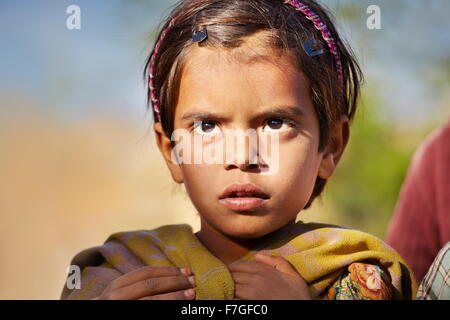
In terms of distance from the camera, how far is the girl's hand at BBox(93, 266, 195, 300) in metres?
1.50

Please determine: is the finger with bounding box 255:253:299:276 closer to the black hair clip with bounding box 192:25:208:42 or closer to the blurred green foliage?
the black hair clip with bounding box 192:25:208:42

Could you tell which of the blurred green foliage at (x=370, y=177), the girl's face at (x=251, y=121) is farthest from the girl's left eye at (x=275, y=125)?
the blurred green foliage at (x=370, y=177)

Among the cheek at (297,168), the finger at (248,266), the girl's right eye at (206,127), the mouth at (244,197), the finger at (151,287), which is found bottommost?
the finger at (151,287)

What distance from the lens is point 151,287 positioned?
60.0 inches

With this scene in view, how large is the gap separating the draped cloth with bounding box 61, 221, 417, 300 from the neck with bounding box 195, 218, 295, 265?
2 cm

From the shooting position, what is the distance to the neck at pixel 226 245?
5.65 feet

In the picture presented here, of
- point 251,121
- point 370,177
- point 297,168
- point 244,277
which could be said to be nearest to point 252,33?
point 251,121

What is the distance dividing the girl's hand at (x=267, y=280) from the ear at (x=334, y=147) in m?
0.32

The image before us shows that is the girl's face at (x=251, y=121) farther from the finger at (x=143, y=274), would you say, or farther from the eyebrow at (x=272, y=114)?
the finger at (x=143, y=274)

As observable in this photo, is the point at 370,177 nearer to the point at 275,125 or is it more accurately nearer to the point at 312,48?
the point at 312,48

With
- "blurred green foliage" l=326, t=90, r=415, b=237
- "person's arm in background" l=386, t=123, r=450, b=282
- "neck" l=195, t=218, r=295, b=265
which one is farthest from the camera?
"blurred green foliage" l=326, t=90, r=415, b=237

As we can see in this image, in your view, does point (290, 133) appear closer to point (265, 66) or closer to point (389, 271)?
point (265, 66)

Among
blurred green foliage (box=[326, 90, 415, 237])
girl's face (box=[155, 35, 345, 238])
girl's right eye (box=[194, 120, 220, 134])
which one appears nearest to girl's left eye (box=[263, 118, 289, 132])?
girl's face (box=[155, 35, 345, 238])
